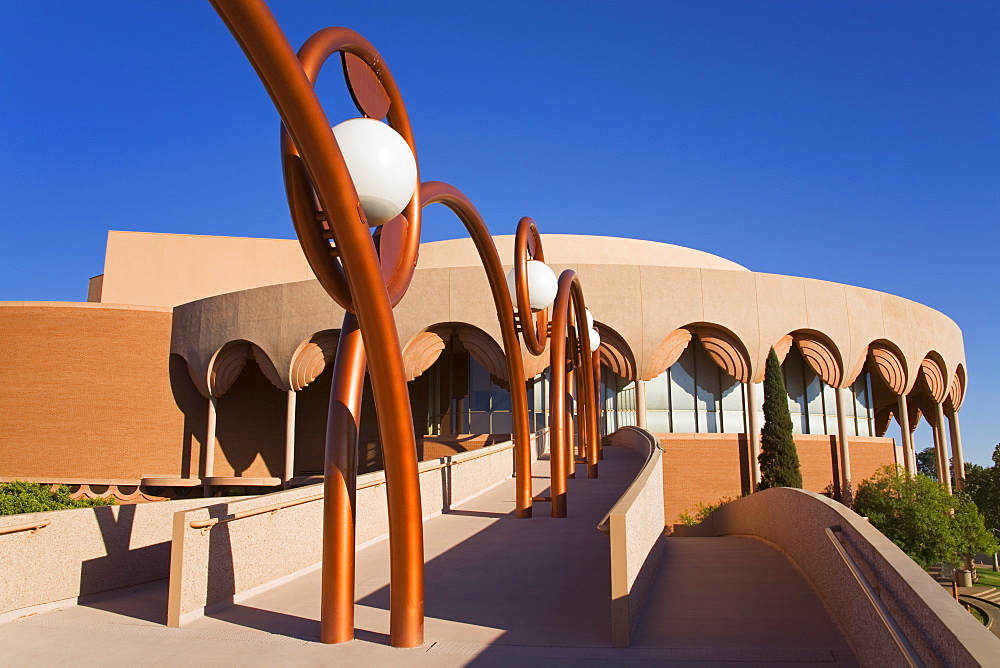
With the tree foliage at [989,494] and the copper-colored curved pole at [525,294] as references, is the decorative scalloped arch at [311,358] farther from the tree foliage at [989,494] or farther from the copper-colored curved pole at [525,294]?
the tree foliage at [989,494]

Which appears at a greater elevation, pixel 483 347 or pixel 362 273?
pixel 483 347

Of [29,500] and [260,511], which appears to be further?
[29,500]

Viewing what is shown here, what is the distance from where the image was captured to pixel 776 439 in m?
28.3

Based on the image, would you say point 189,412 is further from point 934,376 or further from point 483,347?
point 934,376

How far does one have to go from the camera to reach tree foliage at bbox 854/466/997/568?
28750mm

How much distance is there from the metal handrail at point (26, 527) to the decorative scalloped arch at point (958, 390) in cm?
3806

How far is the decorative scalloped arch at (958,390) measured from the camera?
3778 cm

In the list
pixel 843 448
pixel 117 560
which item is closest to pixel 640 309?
pixel 843 448

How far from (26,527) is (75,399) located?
2611cm

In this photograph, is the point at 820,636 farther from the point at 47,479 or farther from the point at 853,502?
the point at 47,479

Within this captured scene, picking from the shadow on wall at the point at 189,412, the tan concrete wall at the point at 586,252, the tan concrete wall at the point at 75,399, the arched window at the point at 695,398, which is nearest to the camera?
the tan concrete wall at the point at 75,399

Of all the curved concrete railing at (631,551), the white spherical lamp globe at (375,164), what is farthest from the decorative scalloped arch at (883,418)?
the white spherical lamp globe at (375,164)

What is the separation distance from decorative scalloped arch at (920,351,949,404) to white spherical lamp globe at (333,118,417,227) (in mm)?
33849

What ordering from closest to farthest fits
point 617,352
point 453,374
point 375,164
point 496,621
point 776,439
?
point 375,164
point 496,621
point 776,439
point 617,352
point 453,374
